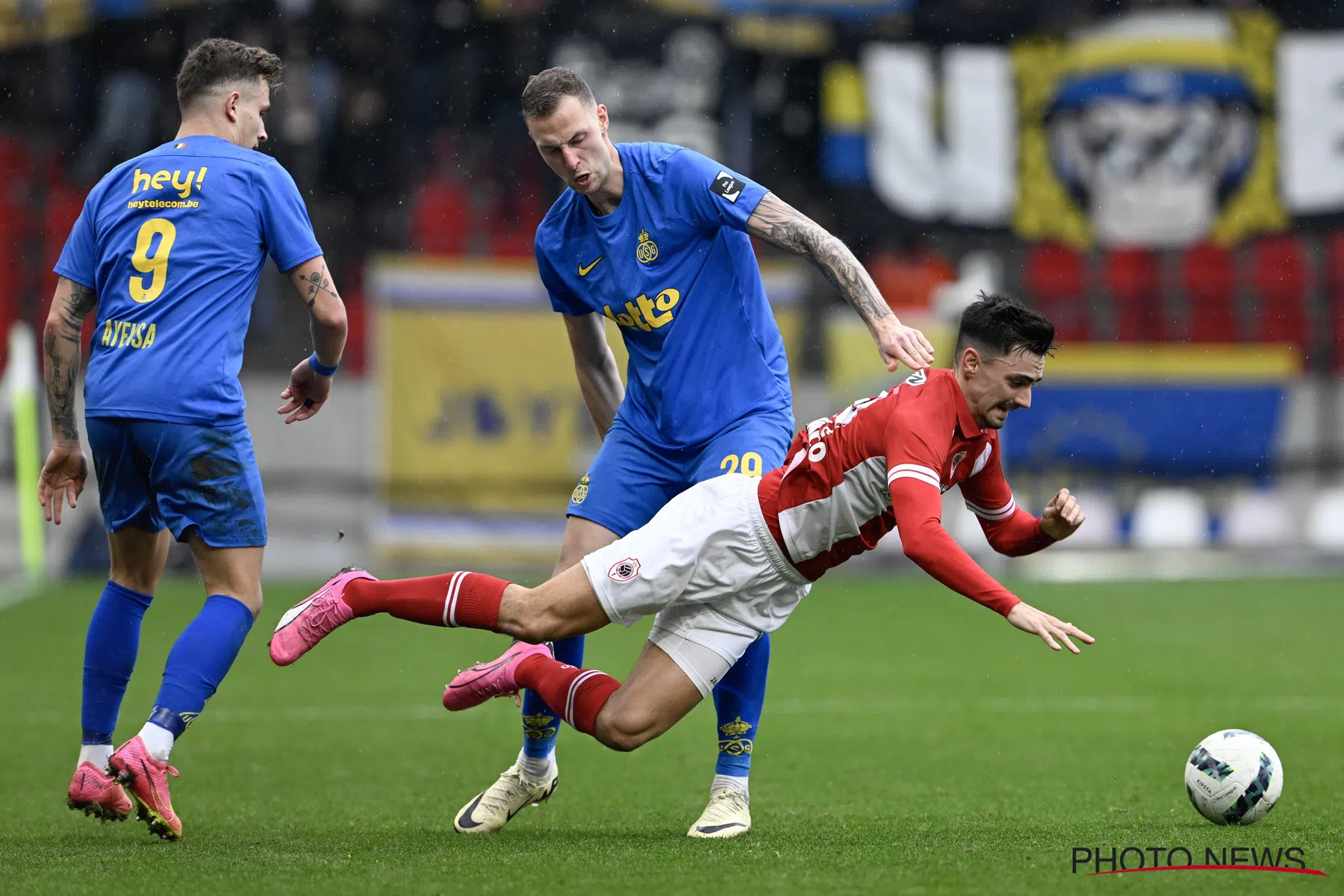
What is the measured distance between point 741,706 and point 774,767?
4.38 ft

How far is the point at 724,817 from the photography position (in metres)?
4.64

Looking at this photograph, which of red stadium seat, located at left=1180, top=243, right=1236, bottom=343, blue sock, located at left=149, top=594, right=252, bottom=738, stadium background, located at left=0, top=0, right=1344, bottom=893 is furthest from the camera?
red stadium seat, located at left=1180, top=243, right=1236, bottom=343

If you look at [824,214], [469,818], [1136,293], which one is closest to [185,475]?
[469,818]

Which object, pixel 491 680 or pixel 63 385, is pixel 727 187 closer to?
pixel 491 680

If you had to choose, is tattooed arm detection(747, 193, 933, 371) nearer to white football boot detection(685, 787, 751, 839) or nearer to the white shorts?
the white shorts

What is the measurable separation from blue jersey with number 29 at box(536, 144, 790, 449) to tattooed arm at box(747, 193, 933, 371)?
0.10 metres

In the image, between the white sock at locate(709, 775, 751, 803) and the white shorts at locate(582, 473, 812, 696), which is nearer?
the white shorts at locate(582, 473, 812, 696)

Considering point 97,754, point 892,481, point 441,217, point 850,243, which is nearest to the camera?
point 892,481

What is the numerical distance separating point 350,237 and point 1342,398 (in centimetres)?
991

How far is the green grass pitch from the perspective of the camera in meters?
3.97

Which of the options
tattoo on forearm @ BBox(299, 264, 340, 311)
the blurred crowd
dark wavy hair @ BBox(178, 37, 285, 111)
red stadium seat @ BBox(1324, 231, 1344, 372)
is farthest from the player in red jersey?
red stadium seat @ BBox(1324, 231, 1344, 372)

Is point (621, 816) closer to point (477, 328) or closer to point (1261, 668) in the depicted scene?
point (1261, 668)

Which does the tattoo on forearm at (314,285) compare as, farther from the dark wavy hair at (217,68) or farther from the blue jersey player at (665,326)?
the blue jersey player at (665,326)

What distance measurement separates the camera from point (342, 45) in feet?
52.0
